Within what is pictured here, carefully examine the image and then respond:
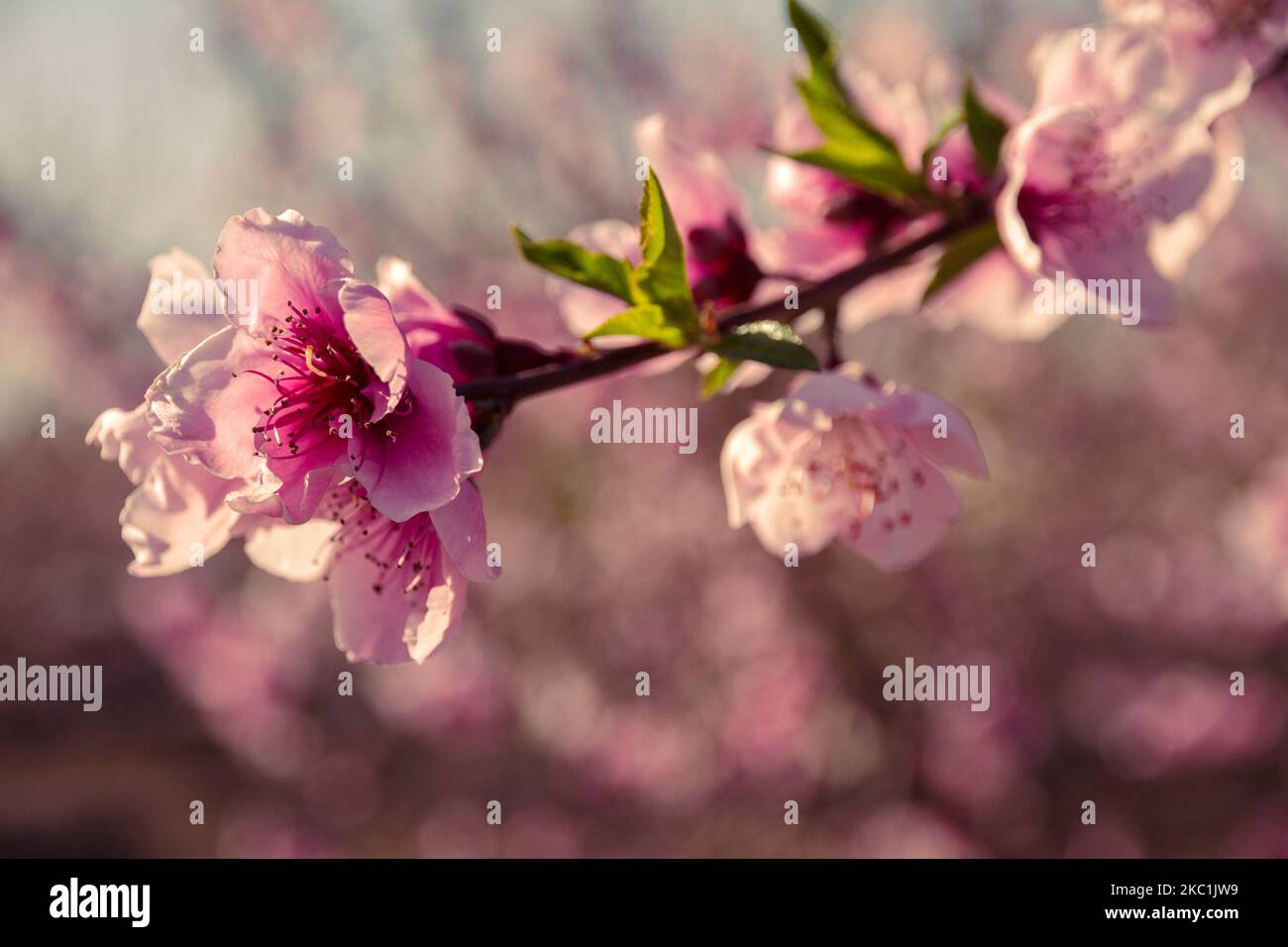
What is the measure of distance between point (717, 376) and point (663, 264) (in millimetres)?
133

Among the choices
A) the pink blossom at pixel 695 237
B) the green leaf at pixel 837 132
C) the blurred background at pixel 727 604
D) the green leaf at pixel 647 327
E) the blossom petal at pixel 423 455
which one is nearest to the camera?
the blossom petal at pixel 423 455

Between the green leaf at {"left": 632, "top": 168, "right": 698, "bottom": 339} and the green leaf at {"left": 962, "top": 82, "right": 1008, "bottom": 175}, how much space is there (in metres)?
0.41

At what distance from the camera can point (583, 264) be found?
31.3 inches

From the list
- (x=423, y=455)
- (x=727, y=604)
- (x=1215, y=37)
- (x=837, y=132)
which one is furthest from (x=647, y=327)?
(x=727, y=604)

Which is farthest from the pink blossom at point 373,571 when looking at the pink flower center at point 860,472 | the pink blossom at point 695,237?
the pink flower center at point 860,472

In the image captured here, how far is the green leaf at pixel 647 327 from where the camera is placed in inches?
30.1

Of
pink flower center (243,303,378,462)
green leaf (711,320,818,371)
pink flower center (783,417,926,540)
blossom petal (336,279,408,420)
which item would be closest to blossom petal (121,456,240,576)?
pink flower center (243,303,378,462)

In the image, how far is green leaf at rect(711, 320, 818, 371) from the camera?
0.72 m

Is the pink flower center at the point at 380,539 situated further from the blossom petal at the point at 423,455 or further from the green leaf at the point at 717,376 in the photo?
the green leaf at the point at 717,376

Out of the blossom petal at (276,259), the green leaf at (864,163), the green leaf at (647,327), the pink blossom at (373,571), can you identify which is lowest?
the pink blossom at (373,571)

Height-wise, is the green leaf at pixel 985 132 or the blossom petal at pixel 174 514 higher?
the green leaf at pixel 985 132

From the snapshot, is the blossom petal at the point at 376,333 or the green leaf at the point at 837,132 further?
the green leaf at the point at 837,132

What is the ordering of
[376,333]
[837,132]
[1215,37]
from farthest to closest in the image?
[1215,37]
[837,132]
[376,333]

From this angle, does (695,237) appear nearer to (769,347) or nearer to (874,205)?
(874,205)
